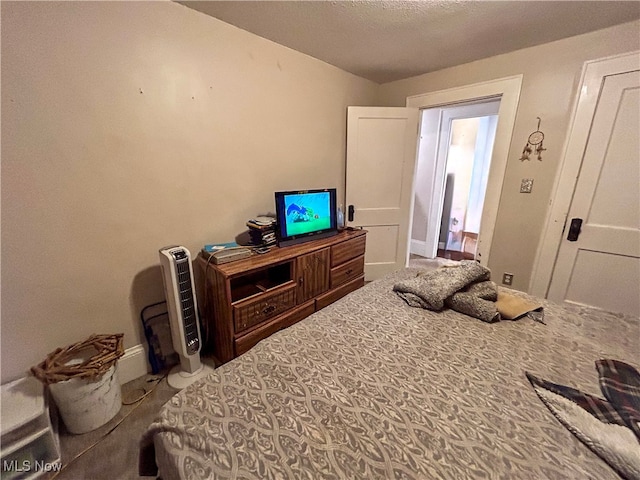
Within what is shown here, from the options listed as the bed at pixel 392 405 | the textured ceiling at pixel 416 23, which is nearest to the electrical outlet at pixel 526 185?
the textured ceiling at pixel 416 23

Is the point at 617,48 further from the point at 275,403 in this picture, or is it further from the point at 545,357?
the point at 275,403

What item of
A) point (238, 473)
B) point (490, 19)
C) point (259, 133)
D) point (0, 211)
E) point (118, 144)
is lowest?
A: point (238, 473)

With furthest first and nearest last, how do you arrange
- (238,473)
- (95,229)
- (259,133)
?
→ (259,133), (95,229), (238,473)

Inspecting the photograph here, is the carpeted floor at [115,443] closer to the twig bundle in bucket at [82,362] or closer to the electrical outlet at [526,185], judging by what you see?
the twig bundle in bucket at [82,362]

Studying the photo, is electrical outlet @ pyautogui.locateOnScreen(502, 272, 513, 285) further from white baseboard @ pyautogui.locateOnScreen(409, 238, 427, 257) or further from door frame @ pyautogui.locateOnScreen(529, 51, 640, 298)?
white baseboard @ pyautogui.locateOnScreen(409, 238, 427, 257)

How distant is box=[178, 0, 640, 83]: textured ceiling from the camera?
1.61m

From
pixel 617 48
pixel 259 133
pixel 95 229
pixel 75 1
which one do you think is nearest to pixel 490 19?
pixel 617 48

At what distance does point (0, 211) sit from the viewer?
4.04ft

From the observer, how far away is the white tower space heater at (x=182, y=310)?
1526 millimetres

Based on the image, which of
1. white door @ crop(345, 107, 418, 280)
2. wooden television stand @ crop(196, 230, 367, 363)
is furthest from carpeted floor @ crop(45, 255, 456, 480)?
white door @ crop(345, 107, 418, 280)

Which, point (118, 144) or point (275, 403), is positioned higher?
point (118, 144)

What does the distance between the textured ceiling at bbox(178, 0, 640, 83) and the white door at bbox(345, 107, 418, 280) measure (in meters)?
0.60

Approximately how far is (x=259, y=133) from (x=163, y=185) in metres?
0.86

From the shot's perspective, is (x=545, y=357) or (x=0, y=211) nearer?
(x=545, y=357)
